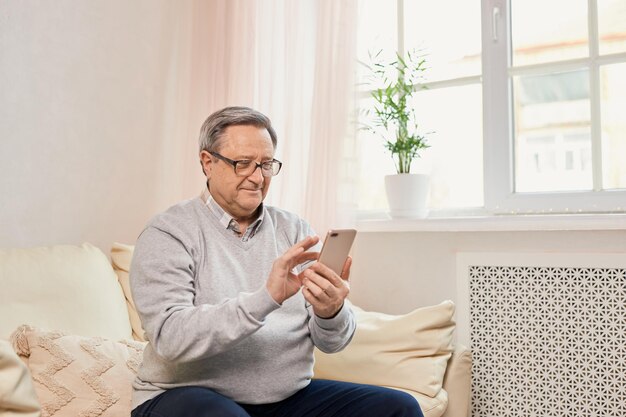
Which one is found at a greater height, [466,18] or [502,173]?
[466,18]

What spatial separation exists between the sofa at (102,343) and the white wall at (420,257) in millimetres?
288

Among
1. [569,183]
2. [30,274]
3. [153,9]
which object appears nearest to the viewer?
[30,274]

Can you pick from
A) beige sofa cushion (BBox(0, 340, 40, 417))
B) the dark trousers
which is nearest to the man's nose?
the dark trousers

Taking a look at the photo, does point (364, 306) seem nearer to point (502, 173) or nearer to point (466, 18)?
point (502, 173)

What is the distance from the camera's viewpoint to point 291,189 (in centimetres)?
250

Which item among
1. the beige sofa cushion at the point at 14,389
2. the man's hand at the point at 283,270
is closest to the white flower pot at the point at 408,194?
the man's hand at the point at 283,270

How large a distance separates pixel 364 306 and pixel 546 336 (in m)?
0.65

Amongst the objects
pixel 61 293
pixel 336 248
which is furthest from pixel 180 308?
pixel 61 293

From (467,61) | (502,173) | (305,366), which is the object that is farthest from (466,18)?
(305,366)

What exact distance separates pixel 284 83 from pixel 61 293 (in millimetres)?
1188

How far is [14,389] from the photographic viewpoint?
1295mm

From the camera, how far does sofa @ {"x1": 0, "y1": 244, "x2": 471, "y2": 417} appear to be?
1.57 m

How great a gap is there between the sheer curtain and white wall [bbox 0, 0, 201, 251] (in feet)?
0.20

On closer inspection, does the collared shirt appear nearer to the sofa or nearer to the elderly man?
the elderly man
